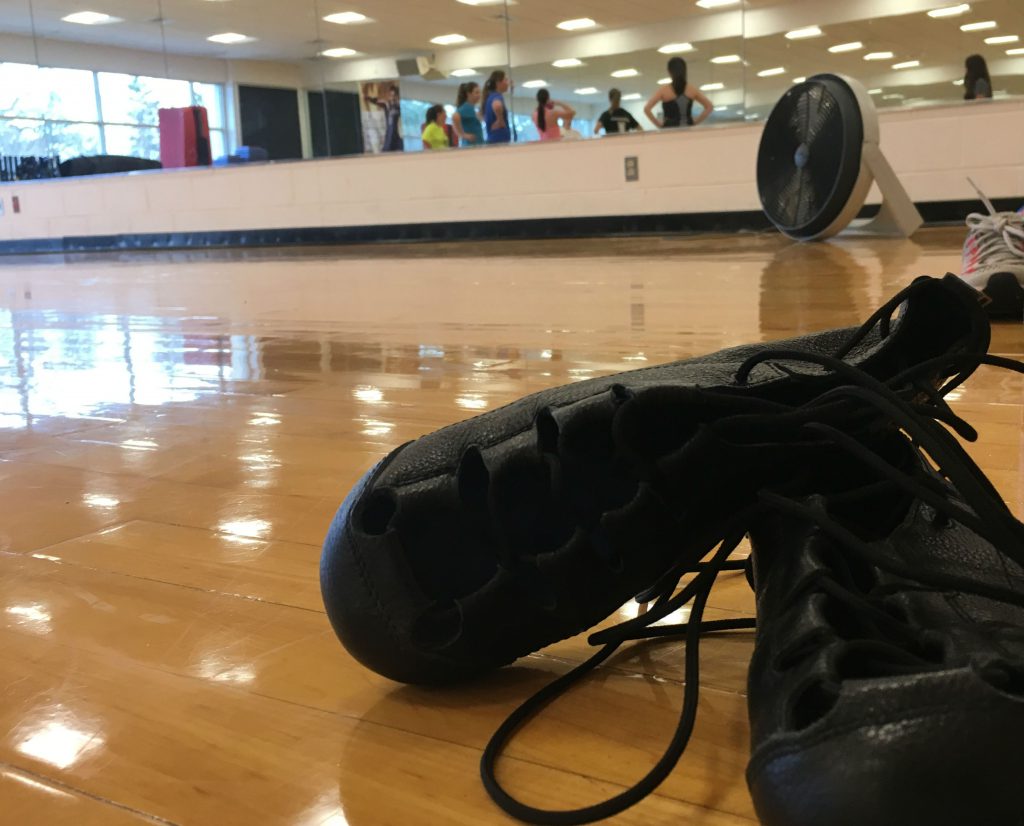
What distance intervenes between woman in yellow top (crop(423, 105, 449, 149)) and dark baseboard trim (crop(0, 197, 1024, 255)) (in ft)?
1.60

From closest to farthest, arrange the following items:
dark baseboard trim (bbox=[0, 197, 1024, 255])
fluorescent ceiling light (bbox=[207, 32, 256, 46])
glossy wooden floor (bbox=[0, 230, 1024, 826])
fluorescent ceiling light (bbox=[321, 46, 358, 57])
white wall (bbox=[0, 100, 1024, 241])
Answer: glossy wooden floor (bbox=[0, 230, 1024, 826]), white wall (bbox=[0, 100, 1024, 241]), dark baseboard trim (bbox=[0, 197, 1024, 255]), fluorescent ceiling light (bbox=[321, 46, 358, 57]), fluorescent ceiling light (bbox=[207, 32, 256, 46])

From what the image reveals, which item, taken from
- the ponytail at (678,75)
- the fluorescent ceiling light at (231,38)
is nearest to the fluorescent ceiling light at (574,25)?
the ponytail at (678,75)

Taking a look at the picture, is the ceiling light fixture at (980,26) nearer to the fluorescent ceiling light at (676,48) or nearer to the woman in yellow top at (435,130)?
the fluorescent ceiling light at (676,48)

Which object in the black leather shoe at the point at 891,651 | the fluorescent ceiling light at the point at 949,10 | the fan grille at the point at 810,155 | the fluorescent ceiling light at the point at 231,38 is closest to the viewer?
the black leather shoe at the point at 891,651

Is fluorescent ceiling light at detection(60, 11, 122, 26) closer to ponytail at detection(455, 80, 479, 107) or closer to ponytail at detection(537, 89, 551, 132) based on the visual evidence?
ponytail at detection(455, 80, 479, 107)

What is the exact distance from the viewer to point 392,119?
255 inches

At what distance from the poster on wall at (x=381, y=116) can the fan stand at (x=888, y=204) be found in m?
3.05

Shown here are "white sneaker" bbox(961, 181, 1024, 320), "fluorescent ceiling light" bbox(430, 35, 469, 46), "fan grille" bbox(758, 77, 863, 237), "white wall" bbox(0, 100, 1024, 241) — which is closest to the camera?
"white sneaker" bbox(961, 181, 1024, 320)

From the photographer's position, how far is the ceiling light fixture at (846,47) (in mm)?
5570

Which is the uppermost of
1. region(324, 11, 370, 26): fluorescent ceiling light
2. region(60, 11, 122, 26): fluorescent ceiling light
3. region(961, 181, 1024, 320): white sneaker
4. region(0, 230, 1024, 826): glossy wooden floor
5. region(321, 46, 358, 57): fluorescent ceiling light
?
region(60, 11, 122, 26): fluorescent ceiling light

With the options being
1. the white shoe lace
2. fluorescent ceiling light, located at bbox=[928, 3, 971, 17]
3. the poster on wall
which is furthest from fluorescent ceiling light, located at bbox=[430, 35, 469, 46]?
the white shoe lace

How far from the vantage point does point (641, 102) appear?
19.4ft

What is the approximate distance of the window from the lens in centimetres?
776

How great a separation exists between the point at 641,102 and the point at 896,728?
234 inches
